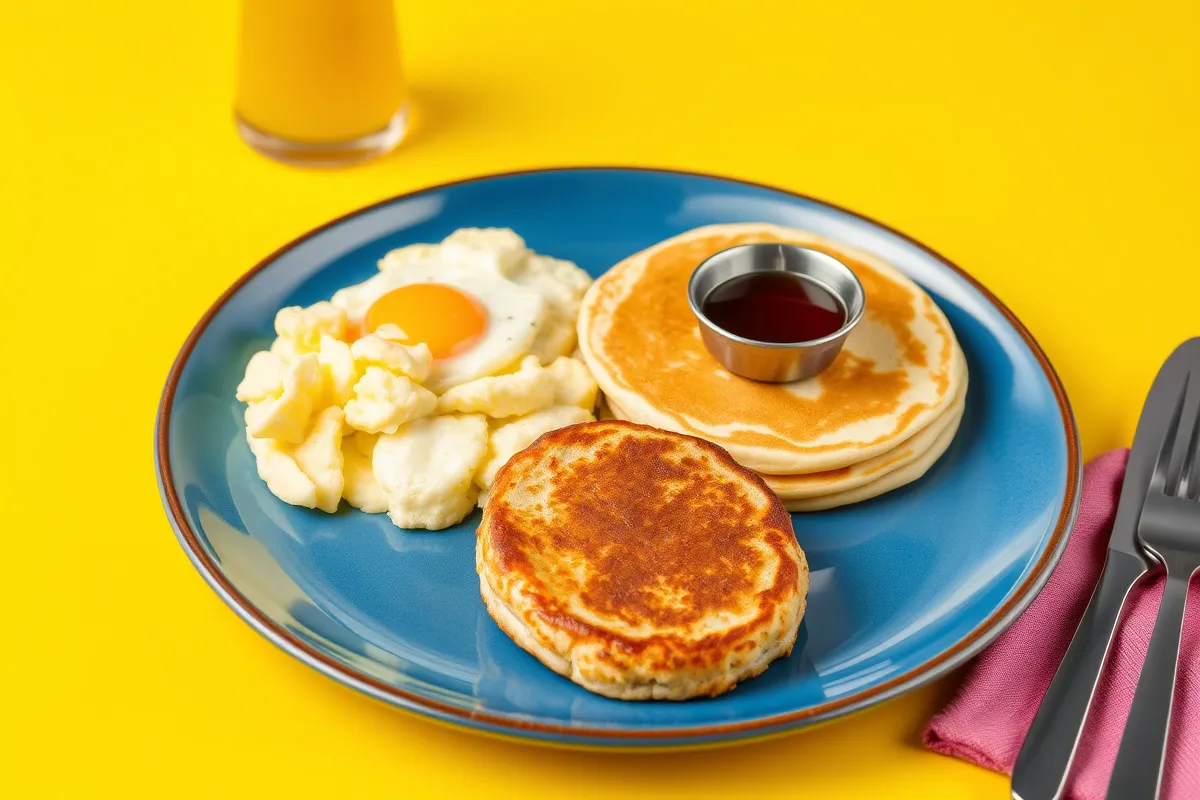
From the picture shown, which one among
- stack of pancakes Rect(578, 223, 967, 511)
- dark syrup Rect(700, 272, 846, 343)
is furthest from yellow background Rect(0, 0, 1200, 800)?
dark syrup Rect(700, 272, 846, 343)

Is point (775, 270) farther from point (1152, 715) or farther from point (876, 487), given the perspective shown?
point (1152, 715)

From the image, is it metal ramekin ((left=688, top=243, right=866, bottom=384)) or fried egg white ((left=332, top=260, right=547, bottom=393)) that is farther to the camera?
fried egg white ((left=332, top=260, right=547, bottom=393))

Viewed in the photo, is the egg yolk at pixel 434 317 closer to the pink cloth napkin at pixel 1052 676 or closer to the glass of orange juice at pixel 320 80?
the glass of orange juice at pixel 320 80

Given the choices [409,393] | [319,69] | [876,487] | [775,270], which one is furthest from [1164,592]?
[319,69]

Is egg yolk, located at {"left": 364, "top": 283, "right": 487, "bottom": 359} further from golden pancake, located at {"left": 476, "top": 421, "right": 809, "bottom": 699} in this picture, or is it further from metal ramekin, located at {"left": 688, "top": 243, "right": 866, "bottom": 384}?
metal ramekin, located at {"left": 688, "top": 243, "right": 866, "bottom": 384}

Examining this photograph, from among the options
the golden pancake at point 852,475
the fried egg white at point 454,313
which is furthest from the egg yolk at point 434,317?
the golden pancake at point 852,475

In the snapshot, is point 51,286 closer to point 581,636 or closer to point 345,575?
point 345,575
